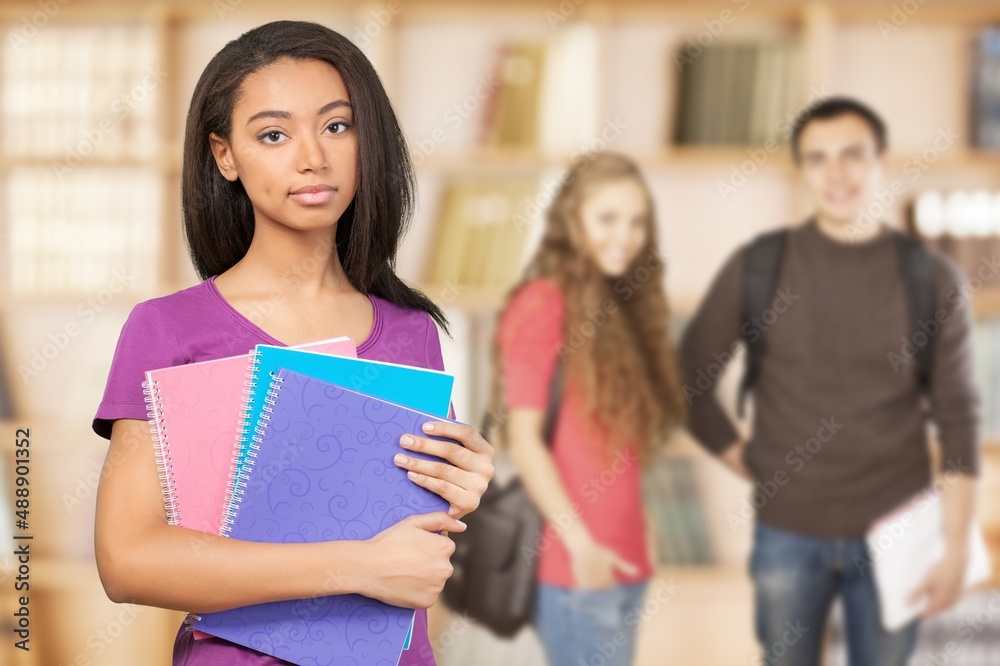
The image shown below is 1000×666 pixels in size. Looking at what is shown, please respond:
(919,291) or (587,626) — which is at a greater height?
(919,291)

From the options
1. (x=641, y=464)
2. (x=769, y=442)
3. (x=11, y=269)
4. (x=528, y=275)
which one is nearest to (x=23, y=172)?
(x=11, y=269)

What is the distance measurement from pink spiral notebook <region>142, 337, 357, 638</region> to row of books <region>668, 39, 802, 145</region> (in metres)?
2.44

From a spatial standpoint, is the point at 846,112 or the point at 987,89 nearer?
the point at 846,112

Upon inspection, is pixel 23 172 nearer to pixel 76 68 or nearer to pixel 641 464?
pixel 76 68

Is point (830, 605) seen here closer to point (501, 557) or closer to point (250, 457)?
point (501, 557)

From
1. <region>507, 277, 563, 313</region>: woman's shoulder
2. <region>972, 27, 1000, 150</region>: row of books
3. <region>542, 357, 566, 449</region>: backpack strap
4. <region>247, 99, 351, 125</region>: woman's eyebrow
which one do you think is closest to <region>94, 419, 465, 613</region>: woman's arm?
<region>247, 99, 351, 125</region>: woman's eyebrow

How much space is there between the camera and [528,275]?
10.2 ft

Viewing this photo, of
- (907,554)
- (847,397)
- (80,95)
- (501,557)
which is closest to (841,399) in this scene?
(847,397)

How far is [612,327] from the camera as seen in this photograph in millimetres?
3041

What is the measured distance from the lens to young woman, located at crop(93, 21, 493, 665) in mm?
987

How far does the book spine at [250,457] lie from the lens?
3.29 feet

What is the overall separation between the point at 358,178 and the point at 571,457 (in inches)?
78.0

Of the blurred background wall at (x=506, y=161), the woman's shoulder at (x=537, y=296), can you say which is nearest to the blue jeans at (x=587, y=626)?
the blurred background wall at (x=506, y=161)

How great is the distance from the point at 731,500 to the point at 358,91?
2594 millimetres
